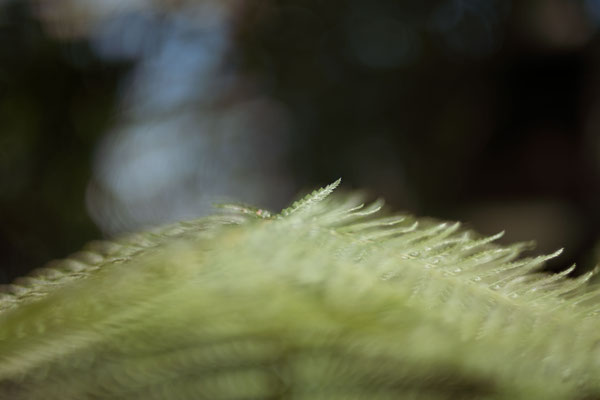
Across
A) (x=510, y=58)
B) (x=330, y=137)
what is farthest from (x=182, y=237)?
(x=510, y=58)

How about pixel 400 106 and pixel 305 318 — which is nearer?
pixel 305 318

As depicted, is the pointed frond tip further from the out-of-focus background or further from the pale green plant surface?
the out-of-focus background

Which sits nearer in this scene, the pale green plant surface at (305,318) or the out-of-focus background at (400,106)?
the pale green plant surface at (305,318)

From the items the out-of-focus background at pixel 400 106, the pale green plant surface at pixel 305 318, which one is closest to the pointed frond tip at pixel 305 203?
the pale green plant surface at pixel 305 318

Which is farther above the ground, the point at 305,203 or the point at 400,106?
the point at 400,106

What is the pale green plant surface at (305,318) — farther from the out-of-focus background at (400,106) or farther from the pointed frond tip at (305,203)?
the out-of-focus background at (400,106)

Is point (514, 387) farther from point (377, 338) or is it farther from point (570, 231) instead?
point (570, 231)

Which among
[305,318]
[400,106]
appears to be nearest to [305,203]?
[305,318]

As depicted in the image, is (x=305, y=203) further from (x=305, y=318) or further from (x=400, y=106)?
(x=400, y=106)

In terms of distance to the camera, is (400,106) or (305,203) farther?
(400,106)
